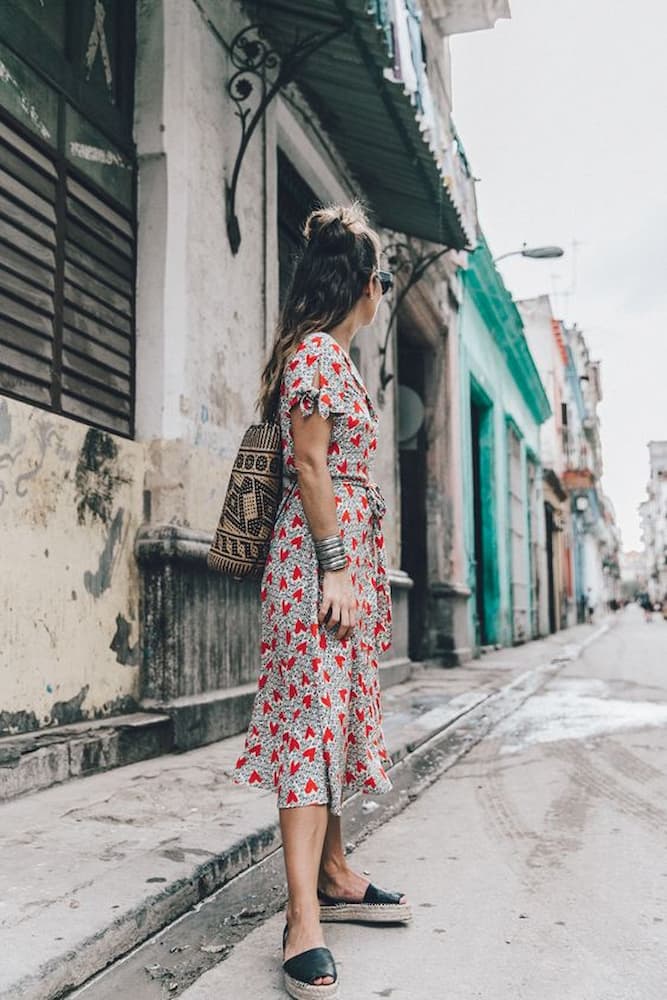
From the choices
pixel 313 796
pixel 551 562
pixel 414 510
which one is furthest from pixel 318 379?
pixel 551 562

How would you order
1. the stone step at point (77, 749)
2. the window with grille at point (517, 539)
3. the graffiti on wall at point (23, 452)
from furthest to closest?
the window with grille at point (517, 539)
the graffiti on wall at point (23, 452)
the stone step at point (77, 749)

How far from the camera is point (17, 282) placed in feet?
13.6

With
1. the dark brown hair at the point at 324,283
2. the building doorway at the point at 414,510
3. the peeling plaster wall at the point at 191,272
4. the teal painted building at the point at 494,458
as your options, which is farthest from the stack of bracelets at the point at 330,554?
the teal painted building at the point at 494,458

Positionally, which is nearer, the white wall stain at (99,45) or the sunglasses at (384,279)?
the sunglasses at (384,279)

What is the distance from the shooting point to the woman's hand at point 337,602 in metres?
2.39

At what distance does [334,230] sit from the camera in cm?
262

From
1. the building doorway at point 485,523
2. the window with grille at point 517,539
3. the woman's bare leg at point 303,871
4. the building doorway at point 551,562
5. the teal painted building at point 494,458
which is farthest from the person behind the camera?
the building doorway at point 551,562

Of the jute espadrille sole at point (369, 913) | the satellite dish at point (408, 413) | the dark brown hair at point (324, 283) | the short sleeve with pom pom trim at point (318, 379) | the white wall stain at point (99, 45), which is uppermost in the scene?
the white wall stain at point (99, 45)

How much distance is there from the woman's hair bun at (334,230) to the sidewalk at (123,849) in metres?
1.82

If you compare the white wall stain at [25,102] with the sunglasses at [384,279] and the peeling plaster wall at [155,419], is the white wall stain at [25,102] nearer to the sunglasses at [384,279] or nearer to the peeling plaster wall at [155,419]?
the peeling plaster wall at [155,419]

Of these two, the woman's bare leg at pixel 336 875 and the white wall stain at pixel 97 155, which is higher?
the white wall stain at pixel 97 155

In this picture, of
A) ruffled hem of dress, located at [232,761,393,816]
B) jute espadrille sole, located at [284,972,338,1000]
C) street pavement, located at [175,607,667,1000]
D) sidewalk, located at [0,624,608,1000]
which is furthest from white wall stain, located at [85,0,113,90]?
jute espadrille sole, located at [284,972,338,1000]

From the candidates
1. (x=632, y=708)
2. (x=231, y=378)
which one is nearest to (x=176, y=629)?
(x=231, y=378)

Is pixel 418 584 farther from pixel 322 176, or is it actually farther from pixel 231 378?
pixel 231 378
